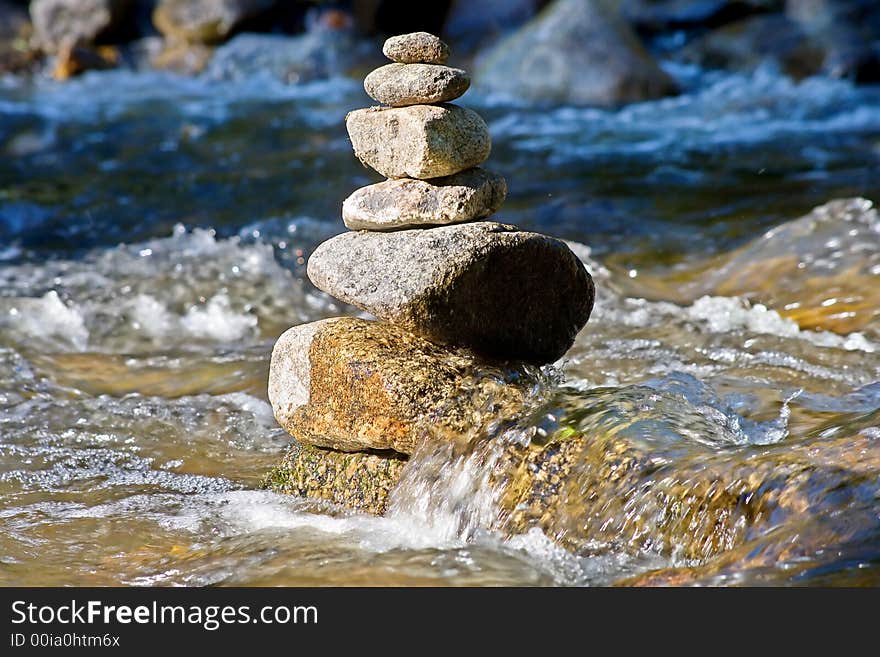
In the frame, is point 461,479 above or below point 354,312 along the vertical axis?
below

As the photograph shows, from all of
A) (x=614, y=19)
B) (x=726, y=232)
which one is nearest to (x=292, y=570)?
(x=726, y=232)

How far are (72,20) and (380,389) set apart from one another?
635 inches

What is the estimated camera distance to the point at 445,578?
3.80 meters

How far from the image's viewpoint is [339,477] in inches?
197

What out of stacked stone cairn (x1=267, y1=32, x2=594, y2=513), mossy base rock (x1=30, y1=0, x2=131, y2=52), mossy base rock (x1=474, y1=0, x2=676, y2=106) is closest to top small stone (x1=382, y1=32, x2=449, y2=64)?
stacked stone cairn (x1=267, y1=32, x2=594, y2=513)

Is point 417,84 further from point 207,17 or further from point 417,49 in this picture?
point 207,17

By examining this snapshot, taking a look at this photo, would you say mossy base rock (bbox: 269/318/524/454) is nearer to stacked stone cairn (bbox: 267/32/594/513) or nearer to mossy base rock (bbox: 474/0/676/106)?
stacked stone cairn (bbox: 267/32/594/513)

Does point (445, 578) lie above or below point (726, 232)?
below

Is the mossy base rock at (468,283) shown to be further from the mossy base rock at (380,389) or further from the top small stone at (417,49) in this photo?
the top small stone at (417,49)

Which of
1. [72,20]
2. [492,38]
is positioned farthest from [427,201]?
[72,20]

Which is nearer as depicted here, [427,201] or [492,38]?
[427,201]

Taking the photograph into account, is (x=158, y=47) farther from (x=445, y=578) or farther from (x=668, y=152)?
(x=445, y=578)

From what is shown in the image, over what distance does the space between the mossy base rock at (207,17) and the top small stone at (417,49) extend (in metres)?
14.2

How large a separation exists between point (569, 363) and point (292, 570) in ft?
9.34
